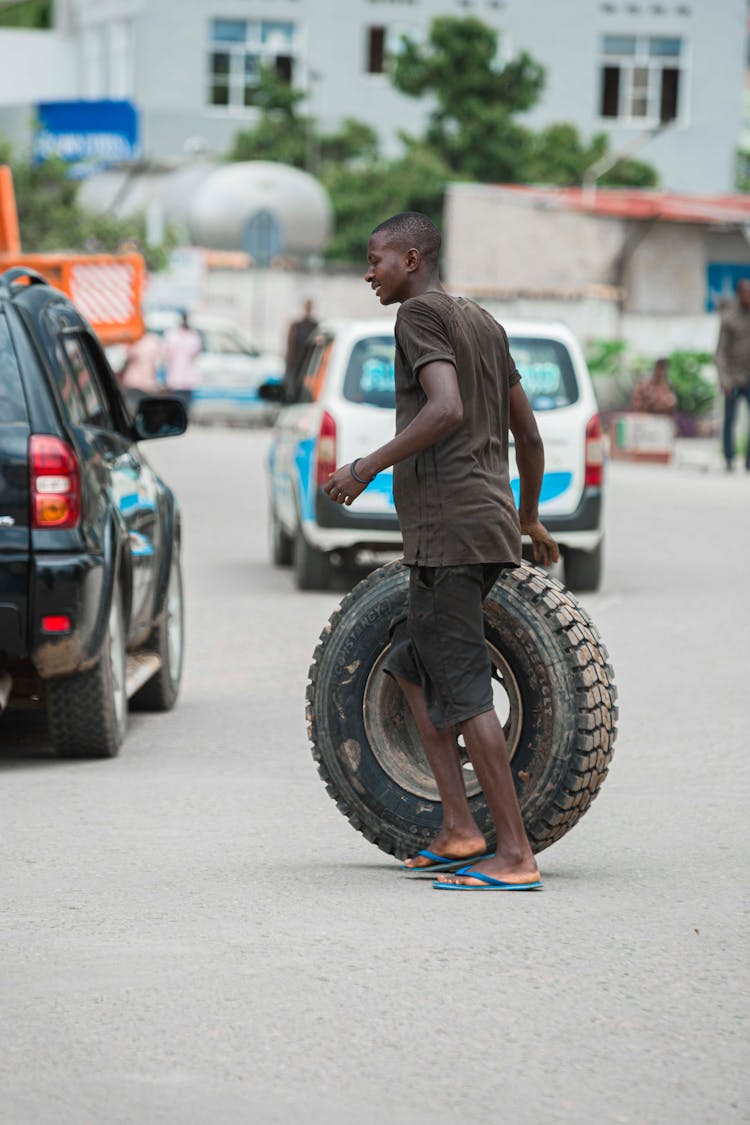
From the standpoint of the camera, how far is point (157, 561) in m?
9.88

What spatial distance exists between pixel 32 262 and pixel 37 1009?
1625cm

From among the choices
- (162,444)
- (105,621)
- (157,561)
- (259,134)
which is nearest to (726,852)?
(105,621)

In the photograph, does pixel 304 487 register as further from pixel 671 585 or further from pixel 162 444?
pixel 162 444

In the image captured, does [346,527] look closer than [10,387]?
No

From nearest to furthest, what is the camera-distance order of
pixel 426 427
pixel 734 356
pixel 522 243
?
pixel 426 427, pixel 734 356, pixel 522 243

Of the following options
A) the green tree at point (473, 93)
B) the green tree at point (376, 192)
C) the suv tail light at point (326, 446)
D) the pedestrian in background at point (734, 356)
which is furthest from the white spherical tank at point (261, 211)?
the suv tail light at point (326, 446)

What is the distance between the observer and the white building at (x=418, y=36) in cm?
6388

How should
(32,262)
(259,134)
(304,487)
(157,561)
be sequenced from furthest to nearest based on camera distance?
(259,134), (32,262), (304,487), (157,561)

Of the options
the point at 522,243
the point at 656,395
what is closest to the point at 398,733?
the point at 656,395

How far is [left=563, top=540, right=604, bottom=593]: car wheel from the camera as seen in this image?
15.3 m

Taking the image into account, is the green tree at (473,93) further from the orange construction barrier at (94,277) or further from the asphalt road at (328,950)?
the asphalt road at (328,950)

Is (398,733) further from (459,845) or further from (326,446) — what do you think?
(326,446)

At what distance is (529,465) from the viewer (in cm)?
659

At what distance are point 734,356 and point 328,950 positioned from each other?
22256mm
